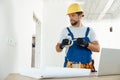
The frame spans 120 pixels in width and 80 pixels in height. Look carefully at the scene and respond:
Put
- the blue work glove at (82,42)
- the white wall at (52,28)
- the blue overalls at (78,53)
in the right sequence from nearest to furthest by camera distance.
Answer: the blue work glove at (82,42) < the blue overalls at (78,53) < the white wall at (52,28)

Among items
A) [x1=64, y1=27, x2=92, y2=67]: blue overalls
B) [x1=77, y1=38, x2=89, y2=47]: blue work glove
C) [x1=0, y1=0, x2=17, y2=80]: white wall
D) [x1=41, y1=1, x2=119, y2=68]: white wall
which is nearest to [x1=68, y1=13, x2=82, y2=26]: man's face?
[x1=64, y1=27, x2=92, y2=67]: blue overalls

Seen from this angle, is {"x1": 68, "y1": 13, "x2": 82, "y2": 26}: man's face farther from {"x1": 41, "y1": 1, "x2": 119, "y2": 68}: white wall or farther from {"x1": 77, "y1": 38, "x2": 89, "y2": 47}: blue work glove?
{"x1": 41, "y1": 1, "x2": 119, "y2": 68}: white wall

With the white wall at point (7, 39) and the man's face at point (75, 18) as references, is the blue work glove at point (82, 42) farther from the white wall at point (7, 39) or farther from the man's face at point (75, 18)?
the white wall at point (7, 39)

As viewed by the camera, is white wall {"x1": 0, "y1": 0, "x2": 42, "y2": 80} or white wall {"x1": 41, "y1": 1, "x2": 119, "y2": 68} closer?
white wall {"x1": 0, "y1": 0, "x2": 42, "y2": 80}

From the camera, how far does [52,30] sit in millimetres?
4758

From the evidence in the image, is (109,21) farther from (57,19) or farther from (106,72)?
(106,72)

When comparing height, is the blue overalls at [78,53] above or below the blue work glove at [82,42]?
below

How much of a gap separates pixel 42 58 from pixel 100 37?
3444 millimetres

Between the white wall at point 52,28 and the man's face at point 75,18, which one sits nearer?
the man's face at point 75,18

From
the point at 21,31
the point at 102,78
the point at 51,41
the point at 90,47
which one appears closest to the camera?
the point at 102,78

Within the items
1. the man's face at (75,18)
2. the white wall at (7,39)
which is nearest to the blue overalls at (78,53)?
the man's face at (75,18)

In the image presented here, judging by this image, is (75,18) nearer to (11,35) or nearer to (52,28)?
(11,35)

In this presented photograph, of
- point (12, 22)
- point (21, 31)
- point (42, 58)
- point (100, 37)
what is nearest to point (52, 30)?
point (42, 58)

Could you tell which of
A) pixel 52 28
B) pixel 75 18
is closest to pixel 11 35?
pixel 75 18
